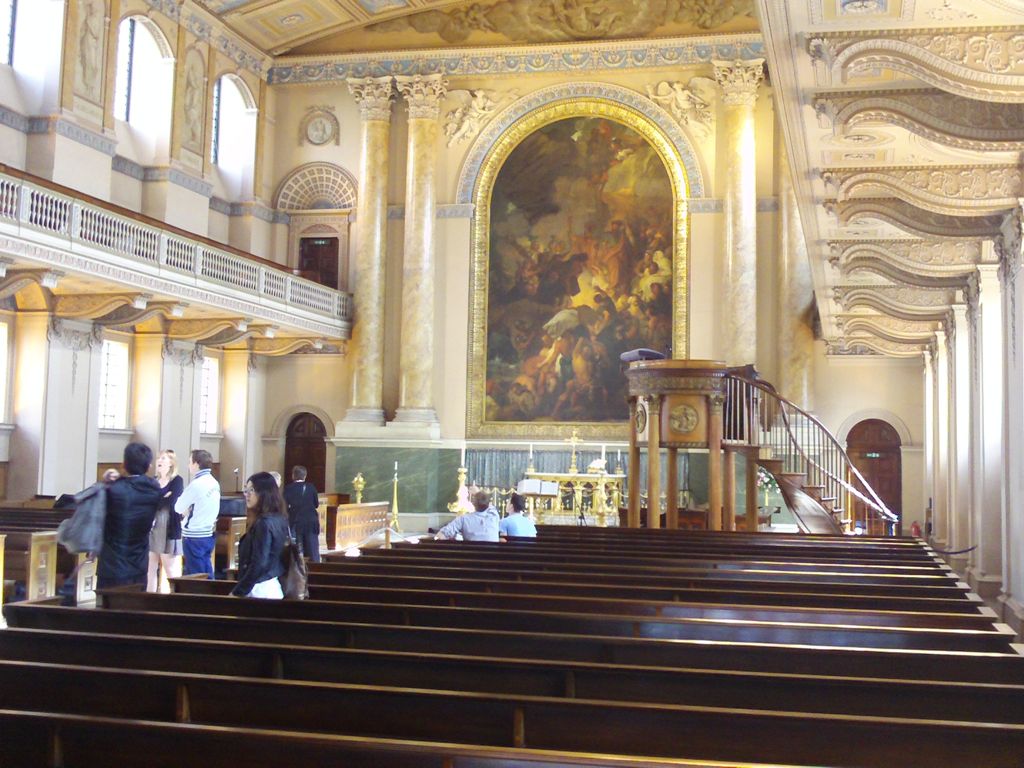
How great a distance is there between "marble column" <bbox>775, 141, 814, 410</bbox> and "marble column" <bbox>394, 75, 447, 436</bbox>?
7.72 metres

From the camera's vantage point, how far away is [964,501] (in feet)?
50.2

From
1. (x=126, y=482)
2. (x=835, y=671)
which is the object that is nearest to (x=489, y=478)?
(x=126, y=482)

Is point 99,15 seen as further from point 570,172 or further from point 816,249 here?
point 816,249

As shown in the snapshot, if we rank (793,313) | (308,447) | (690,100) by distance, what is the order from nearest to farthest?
1. (793,313)
2. (690,100)
3. (308,447)

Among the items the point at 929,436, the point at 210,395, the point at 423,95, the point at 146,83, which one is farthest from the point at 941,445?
the point at 146,83

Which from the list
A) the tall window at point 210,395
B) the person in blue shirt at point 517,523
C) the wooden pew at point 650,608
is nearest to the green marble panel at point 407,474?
the tall window at point 210,395

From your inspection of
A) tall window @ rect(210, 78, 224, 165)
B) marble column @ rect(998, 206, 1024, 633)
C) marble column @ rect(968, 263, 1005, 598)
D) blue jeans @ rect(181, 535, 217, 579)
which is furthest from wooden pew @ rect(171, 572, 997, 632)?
tall window @ rect(210, 78, 224, 165)

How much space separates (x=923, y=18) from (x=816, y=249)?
660cm

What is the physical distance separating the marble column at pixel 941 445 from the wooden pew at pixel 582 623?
12990 mm

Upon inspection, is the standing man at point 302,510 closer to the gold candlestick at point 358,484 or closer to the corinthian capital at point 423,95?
the gold candlestick at point 358,484

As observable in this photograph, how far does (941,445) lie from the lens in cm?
1856

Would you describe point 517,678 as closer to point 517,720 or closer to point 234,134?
point 517,720

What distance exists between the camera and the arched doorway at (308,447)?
26.2 m

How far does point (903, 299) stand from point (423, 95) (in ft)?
43.1
